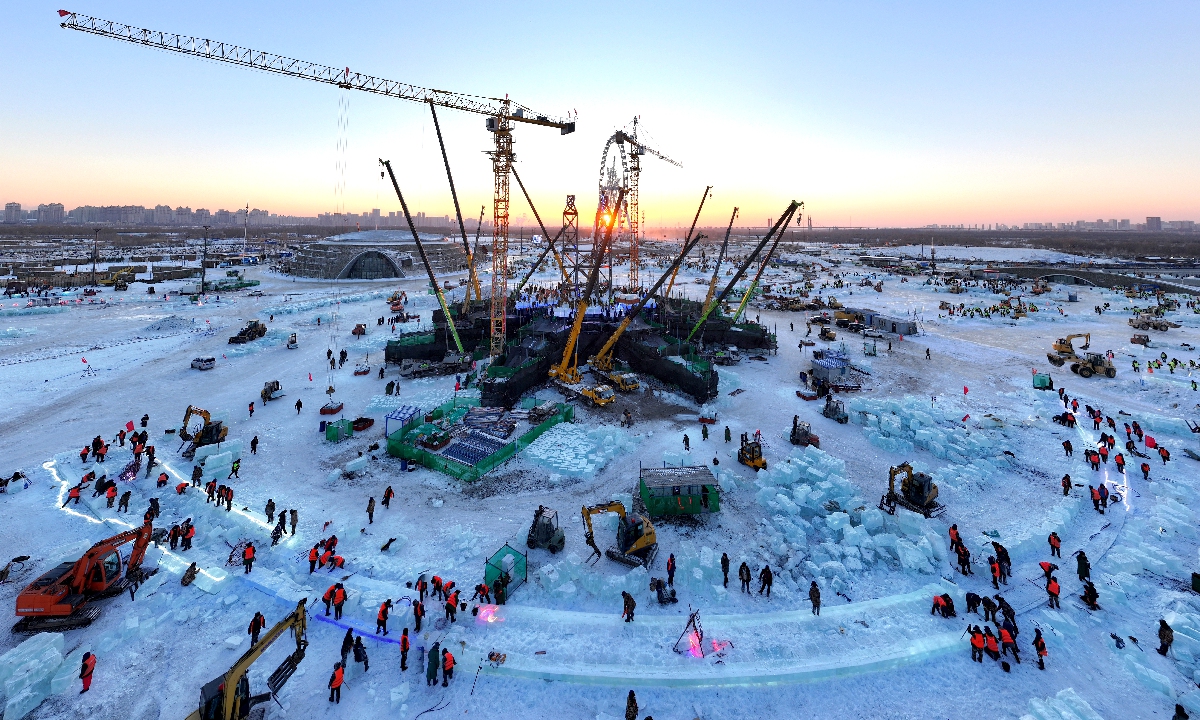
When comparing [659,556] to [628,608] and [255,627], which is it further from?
[255,627]

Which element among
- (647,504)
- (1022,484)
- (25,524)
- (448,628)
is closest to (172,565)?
(25,524)

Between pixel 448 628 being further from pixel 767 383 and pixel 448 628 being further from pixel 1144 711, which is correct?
pixel 767 383

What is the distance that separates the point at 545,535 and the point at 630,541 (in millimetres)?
3019

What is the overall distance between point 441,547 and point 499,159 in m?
33.1

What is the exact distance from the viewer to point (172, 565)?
1606 cm

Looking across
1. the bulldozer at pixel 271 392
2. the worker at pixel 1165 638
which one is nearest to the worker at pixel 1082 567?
the worker at pixel 1165 638

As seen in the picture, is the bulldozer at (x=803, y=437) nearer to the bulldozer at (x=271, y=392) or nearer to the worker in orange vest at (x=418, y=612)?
the worker in orange vest at (x=418, y=612)

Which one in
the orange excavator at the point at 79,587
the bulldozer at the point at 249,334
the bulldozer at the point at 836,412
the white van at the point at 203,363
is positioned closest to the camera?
the orange excavator at the point at 79,587

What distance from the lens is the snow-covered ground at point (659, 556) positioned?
1184 centimetres

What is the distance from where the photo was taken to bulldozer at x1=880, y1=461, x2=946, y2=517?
63.2ft

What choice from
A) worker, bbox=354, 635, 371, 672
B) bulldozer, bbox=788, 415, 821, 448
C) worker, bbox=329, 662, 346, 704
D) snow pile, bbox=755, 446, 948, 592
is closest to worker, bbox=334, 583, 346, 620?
worker, bbox=354, 635, 371, 672

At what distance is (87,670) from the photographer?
1179 cm

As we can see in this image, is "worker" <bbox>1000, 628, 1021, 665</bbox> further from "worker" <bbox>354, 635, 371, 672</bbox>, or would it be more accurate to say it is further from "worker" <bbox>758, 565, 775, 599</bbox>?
"worker" <bbox>354, 635, 371, 672</bbox>

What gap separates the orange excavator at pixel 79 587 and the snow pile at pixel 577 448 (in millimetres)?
14499
